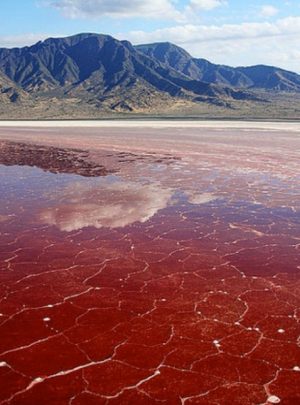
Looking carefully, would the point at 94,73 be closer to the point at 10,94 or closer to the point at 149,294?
the point at 10,94

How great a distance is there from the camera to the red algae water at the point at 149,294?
13.6ft

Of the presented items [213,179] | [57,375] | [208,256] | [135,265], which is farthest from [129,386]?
[213,179]

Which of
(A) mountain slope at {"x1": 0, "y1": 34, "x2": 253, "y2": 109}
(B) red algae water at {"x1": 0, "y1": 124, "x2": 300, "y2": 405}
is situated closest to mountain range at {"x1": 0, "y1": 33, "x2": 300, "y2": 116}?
(A) mountain slope at {"x1": 0, "y1": 34, "x2": 253, "y2": 109}

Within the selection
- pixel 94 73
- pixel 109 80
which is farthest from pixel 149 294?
pixel 94 73

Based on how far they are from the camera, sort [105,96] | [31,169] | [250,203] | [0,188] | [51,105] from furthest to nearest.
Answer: [105,96] < [51,105] < [31,169] < [0,188] < [250,203]

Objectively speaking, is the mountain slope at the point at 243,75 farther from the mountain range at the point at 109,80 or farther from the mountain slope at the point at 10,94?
the mountain slope at the point at 10,94

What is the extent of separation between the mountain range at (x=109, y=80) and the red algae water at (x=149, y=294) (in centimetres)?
6735

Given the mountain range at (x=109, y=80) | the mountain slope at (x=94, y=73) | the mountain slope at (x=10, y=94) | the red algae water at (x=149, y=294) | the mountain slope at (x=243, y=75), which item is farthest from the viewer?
the mountain slope at (x=243, y=75)

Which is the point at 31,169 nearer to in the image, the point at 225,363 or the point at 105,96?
the point at 225,363

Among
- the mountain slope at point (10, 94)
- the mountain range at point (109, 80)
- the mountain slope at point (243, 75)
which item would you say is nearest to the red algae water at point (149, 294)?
the mountain range at point (109, 80)

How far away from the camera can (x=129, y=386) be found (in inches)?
160

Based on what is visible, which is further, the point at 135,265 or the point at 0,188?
the point at 0,188

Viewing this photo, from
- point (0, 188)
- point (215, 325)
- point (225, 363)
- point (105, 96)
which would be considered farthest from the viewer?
point (105, 96)

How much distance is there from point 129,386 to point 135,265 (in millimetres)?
2987
